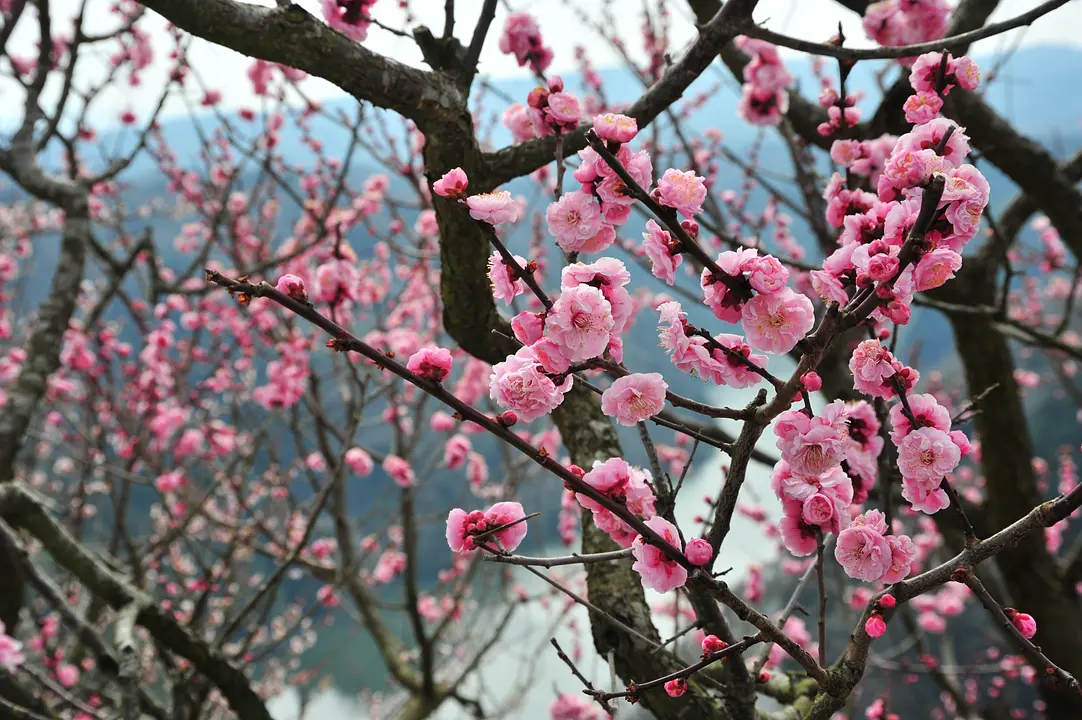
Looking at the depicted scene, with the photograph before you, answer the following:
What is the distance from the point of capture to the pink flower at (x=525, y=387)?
2.86ft

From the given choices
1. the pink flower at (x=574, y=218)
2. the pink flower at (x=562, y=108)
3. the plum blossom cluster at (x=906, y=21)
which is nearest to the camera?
the pink flower at (x=574, y=218)

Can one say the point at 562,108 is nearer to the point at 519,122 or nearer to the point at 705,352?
the point at 519,122

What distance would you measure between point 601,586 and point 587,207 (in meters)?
1.02

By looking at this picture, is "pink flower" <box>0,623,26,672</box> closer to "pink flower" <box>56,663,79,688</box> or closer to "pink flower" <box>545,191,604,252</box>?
"pink flower" <box>56,663,79,688</box>

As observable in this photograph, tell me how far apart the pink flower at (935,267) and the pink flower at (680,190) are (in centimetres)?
32

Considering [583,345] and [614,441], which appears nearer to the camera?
[583,345]

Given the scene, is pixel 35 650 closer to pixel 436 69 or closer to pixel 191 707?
pixel 191 707

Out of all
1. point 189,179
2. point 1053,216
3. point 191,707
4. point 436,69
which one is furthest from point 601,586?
point 189,179

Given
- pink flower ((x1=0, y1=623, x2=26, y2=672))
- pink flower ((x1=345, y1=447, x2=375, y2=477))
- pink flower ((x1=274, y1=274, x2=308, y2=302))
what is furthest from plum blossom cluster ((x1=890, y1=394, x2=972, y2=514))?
pink flower ((x1=345, y1=447, x2=375, y2=477))

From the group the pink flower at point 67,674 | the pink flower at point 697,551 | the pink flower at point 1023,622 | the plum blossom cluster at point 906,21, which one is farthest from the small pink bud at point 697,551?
the pink flower at point 67,674

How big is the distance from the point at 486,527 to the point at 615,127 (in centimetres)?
67

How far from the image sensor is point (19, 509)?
2084 mm

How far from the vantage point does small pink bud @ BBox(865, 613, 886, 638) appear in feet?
3.09

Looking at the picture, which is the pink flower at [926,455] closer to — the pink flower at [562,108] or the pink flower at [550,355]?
the pink flower at [550,355]
